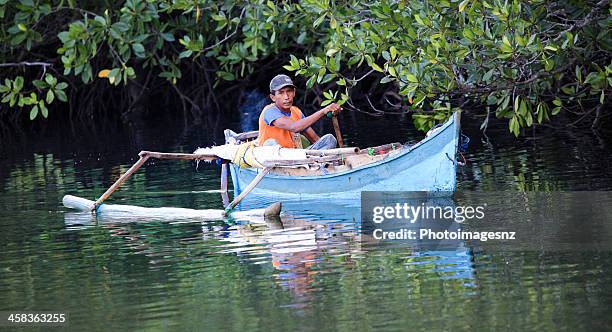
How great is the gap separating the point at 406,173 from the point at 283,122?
4.86 ft

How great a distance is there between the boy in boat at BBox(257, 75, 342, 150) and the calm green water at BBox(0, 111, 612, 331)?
2.02 ft

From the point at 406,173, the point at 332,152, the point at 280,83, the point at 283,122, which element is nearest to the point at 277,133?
the point at 283,122

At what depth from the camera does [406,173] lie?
1036 centimetres

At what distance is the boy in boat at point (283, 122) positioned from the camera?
11242 mm

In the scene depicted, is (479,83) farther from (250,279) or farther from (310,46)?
(310,46)

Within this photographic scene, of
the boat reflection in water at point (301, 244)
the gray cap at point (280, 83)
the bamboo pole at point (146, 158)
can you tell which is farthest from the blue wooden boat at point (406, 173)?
the bamboo pole at point (146, 158)

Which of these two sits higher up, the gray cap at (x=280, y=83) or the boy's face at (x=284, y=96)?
the gray cap at (x=280, y=83)

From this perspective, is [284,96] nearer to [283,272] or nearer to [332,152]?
[332,152]

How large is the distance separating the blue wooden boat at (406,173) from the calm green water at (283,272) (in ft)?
0.73

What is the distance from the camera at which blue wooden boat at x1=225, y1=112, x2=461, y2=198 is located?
33.1ft

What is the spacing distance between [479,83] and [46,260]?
15.2 feet

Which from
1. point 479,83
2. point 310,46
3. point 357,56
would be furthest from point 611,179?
point 310,46

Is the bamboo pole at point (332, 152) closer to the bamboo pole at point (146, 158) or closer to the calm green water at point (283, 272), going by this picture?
the calm green water at point (283, 272)

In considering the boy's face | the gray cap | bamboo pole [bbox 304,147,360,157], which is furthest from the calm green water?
the gray cap
